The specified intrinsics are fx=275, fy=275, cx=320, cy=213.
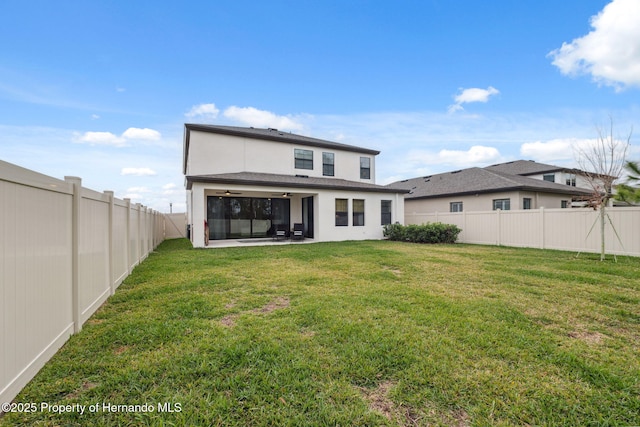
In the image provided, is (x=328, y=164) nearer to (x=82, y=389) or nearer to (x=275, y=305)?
(x=275, y=305)

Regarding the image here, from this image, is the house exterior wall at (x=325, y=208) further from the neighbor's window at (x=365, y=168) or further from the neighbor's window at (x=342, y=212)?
the neighbor's window at (x=365, y=168)

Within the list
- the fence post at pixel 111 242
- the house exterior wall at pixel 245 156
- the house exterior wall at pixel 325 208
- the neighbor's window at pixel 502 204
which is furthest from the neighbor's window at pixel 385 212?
the fence post at pixel 111 242

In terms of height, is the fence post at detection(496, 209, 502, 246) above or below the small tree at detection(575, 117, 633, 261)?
below

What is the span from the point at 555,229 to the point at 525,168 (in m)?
13.9

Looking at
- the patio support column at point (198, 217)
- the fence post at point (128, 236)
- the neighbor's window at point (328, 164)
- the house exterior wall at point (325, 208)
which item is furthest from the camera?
the neighbor's window at point (328, 164)

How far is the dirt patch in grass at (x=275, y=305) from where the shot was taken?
157 inches

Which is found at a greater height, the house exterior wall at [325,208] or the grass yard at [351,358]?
the house exterior wall at [325,208]

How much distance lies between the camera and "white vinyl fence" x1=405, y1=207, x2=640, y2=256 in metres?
8.98

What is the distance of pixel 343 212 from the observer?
14672 mm

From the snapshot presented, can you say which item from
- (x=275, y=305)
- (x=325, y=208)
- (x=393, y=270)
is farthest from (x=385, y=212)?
(x=275, y=305)

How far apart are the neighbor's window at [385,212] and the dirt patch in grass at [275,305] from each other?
38.9 ft

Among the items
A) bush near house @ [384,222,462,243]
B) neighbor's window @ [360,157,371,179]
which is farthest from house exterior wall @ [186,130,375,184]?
bush near house @ [384,222,462,243]

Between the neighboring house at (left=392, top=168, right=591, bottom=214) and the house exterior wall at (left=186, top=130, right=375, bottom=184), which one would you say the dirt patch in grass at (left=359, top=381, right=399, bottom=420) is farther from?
the neighboring house at (left=392, top=168, right=591, bottom=214)

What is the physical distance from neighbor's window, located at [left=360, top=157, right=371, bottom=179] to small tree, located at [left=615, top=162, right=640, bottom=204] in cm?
1134
